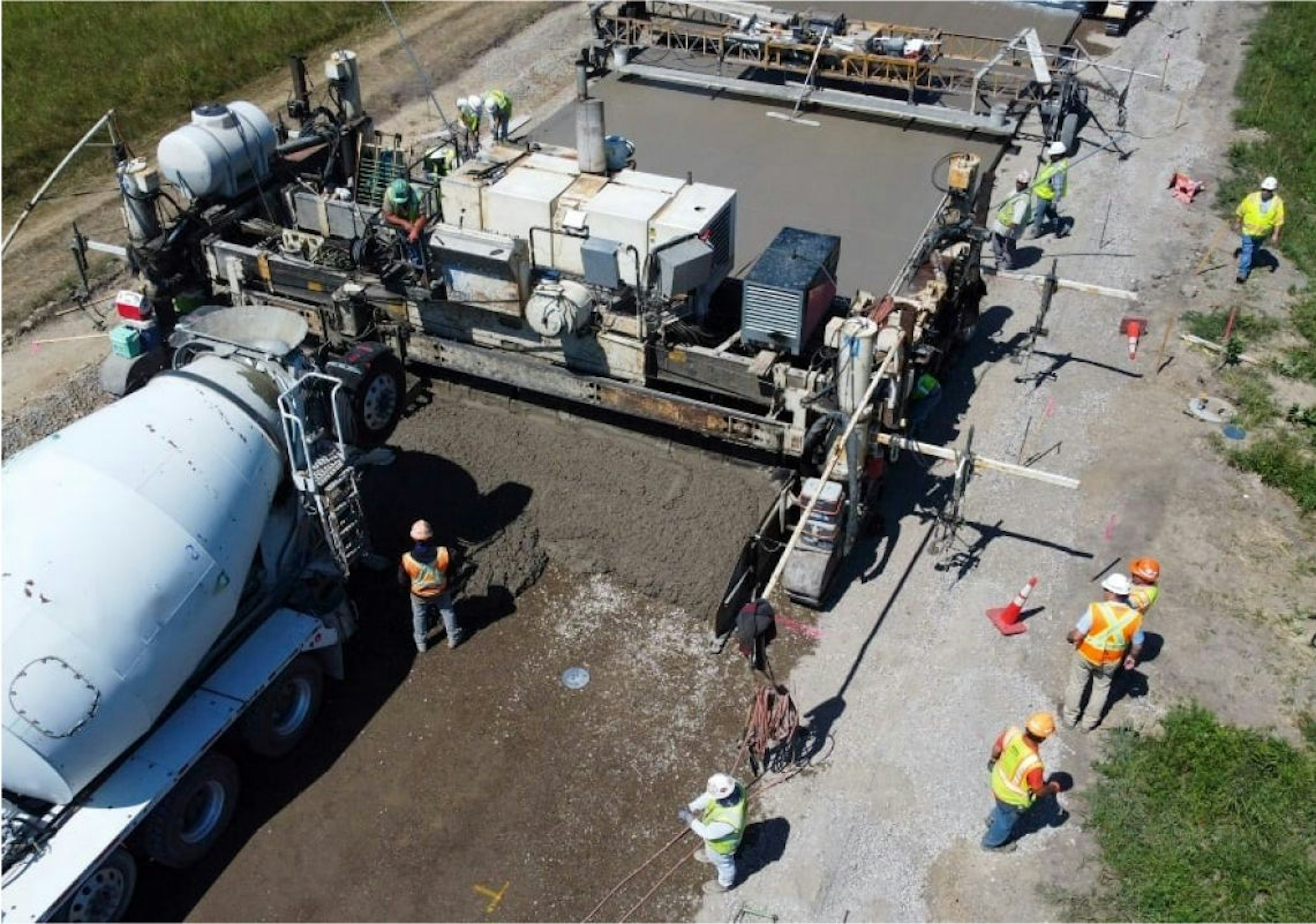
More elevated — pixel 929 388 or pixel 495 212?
pixel 495 212

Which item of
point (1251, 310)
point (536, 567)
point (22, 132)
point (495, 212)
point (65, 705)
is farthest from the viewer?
point (22, 132)

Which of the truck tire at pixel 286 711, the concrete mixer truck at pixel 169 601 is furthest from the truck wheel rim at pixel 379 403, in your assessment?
the truck tire at pixel 286 711

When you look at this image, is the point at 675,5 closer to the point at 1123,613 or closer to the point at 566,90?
the point at 566,90

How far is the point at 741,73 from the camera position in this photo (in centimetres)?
2192

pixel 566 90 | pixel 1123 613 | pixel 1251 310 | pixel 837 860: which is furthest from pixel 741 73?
pixel 837 860

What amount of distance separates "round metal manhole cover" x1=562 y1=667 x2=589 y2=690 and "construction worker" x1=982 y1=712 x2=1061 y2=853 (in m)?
3.75

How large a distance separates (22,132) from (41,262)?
211 inches

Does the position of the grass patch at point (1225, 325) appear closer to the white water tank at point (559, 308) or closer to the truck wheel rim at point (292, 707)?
the white water tank at point (559, 308)

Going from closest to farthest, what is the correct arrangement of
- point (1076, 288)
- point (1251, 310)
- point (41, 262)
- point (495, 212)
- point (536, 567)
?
point (536, 567)
point (495, 212)
point (1076, 288)
point (1251, 310)
point (41, 262)

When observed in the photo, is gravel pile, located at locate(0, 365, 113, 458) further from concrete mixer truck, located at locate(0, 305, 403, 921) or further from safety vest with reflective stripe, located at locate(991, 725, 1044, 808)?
safety vest with reflective stripe, located at locate(991, 725, 1044, 808)

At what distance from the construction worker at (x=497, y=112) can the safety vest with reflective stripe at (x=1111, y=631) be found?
929 cm

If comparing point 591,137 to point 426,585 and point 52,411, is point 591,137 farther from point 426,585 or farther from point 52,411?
point 52,411

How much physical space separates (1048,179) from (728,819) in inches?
481

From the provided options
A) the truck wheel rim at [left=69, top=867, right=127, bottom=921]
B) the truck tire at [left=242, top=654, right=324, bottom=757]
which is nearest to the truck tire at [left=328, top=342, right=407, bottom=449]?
the truck tire at [left=242, top=654, right=324, bottom=757]
